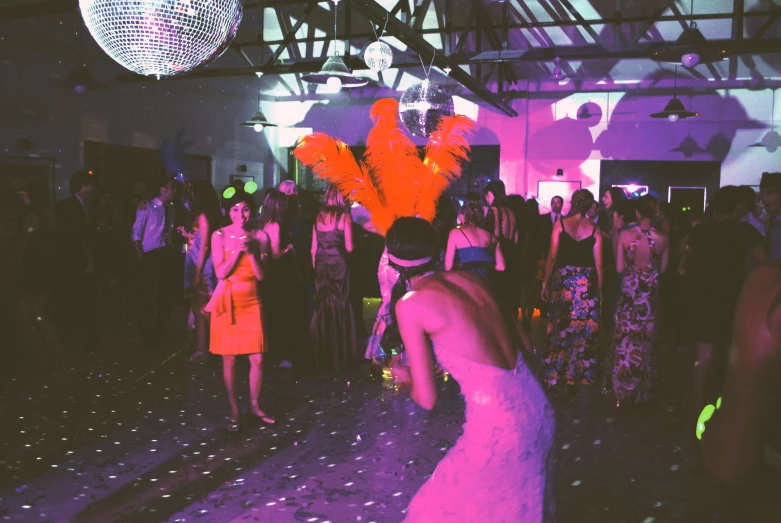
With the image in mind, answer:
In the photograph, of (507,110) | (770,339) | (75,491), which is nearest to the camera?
(770,339)

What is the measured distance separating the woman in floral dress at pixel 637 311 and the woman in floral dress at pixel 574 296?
0.72 ft

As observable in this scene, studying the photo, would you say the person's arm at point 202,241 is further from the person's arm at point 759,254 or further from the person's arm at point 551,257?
the person's arm at point 759,254

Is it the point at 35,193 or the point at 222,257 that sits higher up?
the point at 35,193

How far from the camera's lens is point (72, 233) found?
19.0 feet

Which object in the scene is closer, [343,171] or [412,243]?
[412,243]

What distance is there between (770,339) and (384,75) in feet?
41.7

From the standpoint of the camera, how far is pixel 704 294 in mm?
4008

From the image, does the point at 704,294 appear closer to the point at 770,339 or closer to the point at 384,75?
the point at 770,339

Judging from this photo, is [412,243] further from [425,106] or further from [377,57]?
[377,57]

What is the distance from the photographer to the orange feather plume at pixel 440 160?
654 cm

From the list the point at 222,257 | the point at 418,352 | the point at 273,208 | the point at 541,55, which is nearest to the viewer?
the point at 418,352

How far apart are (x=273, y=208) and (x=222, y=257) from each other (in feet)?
4.35

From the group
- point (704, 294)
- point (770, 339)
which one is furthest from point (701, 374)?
point (770, 339)

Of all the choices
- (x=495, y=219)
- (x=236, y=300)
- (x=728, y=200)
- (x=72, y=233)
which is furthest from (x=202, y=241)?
(x=728, y=200)
